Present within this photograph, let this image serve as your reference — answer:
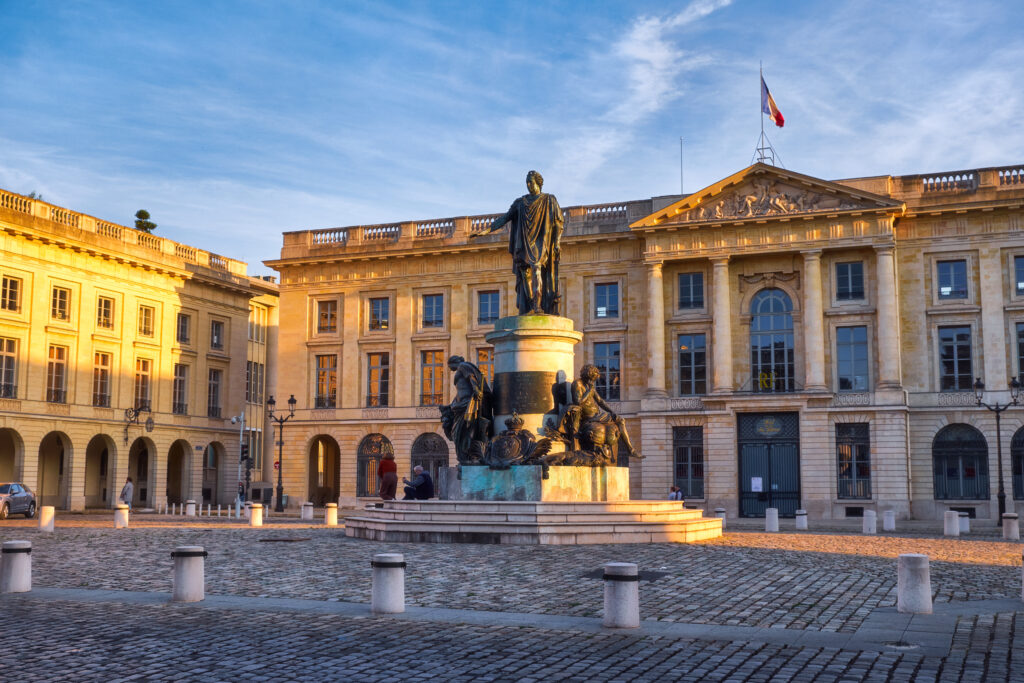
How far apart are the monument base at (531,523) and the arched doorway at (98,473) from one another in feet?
125

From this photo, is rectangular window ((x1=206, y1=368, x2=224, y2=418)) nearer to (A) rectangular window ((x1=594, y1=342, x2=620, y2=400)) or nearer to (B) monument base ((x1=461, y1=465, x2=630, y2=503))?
(A) rectangular window ((x1=594, y1=342, x2=620, y2=400))

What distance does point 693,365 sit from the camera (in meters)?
50.2

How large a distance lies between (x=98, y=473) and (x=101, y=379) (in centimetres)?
628

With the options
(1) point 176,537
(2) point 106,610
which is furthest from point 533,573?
(1) point 176,537

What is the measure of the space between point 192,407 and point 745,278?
3133 centimetres

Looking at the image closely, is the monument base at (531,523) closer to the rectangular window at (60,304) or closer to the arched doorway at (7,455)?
the rectangular window at (60,304)

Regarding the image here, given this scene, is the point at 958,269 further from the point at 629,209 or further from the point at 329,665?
the point at 329,665

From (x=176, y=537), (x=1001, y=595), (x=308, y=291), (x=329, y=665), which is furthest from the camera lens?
(x=308, y=291)

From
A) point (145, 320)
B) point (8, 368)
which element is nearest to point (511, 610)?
point (8, 368)

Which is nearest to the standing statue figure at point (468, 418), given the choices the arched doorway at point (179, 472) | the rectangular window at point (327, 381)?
the rectangular window at point (327, 381)

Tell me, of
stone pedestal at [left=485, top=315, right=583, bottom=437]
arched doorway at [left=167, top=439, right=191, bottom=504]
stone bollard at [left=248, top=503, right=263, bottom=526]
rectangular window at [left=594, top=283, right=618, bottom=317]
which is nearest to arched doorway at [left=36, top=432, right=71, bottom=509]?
arched doorway at [left=167, top=439, right=191, bottom=504]

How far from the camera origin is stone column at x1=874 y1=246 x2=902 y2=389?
46.1 m

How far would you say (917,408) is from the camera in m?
46.6

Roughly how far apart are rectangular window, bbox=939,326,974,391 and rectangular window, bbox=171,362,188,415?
39365mm
